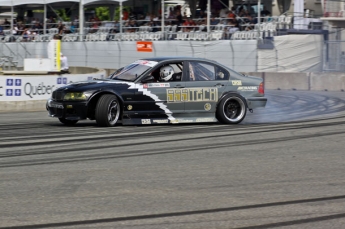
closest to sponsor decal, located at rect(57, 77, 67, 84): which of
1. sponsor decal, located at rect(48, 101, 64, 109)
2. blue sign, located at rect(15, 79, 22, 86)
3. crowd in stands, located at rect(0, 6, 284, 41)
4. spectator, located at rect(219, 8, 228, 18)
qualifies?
blue sign, located at rect(15, 79, 22, 86)

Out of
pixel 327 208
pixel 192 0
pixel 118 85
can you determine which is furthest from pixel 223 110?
pixel 192 0

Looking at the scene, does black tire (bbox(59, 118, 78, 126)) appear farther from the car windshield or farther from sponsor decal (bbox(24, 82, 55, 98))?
sponsor decal (bbox(24, 82, 55, 98))

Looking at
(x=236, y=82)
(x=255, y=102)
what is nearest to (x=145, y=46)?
(x=255, y=102)

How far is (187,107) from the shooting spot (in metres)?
13.5

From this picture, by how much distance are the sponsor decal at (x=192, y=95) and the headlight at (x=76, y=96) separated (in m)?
1.62

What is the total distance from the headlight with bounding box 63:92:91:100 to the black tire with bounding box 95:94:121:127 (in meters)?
0.25

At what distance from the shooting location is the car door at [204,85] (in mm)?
13609

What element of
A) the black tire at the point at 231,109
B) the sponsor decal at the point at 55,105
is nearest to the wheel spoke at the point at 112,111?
the sponsor decal at the point at 55,105

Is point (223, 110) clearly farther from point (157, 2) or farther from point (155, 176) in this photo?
point (157, 2)

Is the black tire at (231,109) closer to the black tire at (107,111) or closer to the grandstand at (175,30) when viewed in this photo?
the black tire at (107,111)

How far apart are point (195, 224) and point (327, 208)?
55.1 inches

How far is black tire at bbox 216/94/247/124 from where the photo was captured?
13.8 m

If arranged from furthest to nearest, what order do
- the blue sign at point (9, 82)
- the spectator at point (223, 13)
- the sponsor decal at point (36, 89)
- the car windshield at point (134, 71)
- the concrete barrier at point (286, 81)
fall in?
the spectator at point (223, 13), the concrete barrier at point (286, 81), the sponsor decal at point (36, 89), the blue sign at point (9, 82), the car windshield at point (134, 71)

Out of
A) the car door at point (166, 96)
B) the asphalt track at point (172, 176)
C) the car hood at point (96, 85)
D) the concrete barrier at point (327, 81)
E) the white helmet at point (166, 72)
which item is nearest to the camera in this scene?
the asphalt track at point (172, 176)
